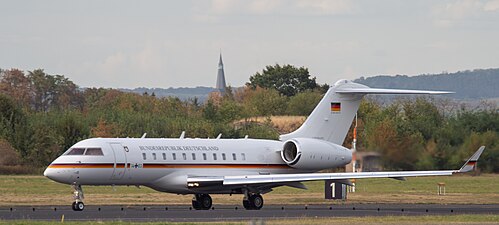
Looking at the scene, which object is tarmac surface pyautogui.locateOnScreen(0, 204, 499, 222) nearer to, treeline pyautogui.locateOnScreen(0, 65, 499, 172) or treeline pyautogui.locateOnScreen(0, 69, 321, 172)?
treeline pyautogui.locateOnScreen(0, 65, 499, 172)

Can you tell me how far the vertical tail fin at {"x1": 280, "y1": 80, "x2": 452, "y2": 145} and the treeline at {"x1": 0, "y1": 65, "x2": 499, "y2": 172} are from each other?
5.41ft

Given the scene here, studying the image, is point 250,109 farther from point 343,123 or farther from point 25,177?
Result: point 343,123

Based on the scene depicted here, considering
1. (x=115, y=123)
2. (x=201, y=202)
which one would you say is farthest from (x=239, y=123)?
(x=201, y=202)

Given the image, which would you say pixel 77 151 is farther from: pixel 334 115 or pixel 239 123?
pixel 239 123

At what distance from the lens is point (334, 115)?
4859 cm

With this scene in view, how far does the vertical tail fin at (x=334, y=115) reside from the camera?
158 ft

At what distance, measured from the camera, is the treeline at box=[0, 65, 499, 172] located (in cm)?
5297

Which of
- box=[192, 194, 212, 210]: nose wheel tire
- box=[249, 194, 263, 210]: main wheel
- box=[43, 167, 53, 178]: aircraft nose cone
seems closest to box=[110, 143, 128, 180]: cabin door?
box=[43, 167, 53, 178]: aircraft nose cone

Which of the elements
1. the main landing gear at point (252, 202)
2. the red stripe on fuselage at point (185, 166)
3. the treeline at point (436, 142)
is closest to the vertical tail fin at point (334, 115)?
the treeline at point (436, 142)

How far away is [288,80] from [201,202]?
114461 mm

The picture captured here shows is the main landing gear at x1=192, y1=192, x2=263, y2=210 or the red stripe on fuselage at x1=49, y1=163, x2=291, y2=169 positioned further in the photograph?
the main landing gear at x1=192, y1=192, x2=263, y2=210

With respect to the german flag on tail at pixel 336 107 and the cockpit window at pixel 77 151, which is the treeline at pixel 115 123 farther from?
the cockpit window at pixel 77 151

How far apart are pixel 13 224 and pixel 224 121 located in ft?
252

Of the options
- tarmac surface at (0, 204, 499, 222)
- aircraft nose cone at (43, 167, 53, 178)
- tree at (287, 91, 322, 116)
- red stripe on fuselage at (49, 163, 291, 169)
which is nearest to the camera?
tarmac surface at (0, 204, 499, 222)
